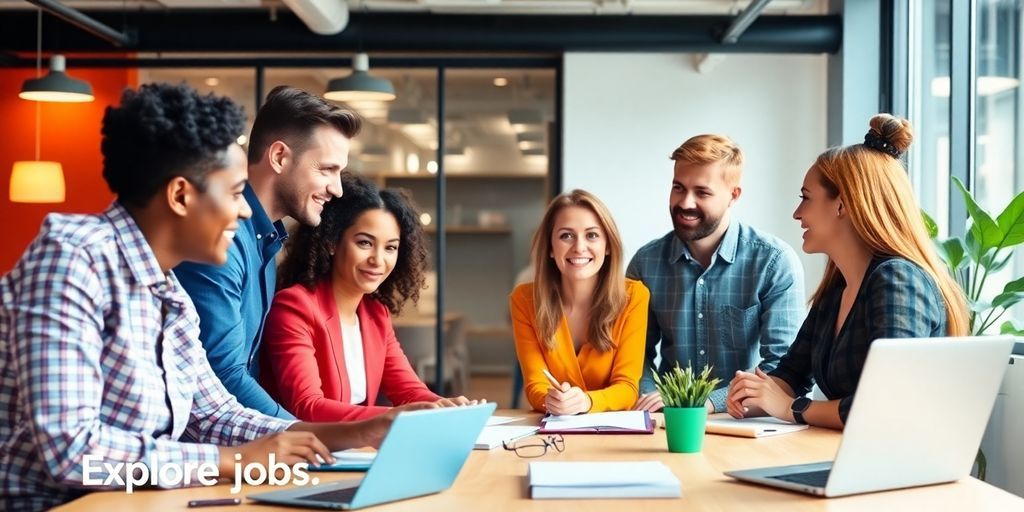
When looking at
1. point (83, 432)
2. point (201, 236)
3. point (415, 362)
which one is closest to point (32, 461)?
point (83, 432)

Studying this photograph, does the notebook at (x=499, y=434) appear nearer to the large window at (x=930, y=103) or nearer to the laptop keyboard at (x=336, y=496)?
the laptop keyboard at (x=336, y=496)

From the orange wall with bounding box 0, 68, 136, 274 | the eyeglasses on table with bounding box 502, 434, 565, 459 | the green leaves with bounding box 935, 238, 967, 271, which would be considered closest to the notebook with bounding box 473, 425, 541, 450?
the eyeglasses on table with bounding box 502, 434, 565, 459

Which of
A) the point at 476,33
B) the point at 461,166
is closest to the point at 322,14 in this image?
the point at 476,33

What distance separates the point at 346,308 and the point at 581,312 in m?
0.71

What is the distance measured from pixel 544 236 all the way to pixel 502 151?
14.8 ft

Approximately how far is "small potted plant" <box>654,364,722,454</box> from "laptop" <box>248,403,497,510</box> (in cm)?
54

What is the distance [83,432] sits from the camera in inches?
69.6

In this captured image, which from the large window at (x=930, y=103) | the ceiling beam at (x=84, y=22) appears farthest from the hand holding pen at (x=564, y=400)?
the ceiling beam at (x=84, y=22)

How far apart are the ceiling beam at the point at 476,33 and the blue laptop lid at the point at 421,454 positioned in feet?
16.7

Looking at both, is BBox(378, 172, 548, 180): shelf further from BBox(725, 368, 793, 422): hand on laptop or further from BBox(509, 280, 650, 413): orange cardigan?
BBox(725, 368, 793, 422): hand on laptop

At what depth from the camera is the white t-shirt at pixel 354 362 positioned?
10.2 ft

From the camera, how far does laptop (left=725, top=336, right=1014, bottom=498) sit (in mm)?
1859

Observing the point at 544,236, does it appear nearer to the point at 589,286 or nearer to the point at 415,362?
the point at 589,286

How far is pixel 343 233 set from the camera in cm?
315
